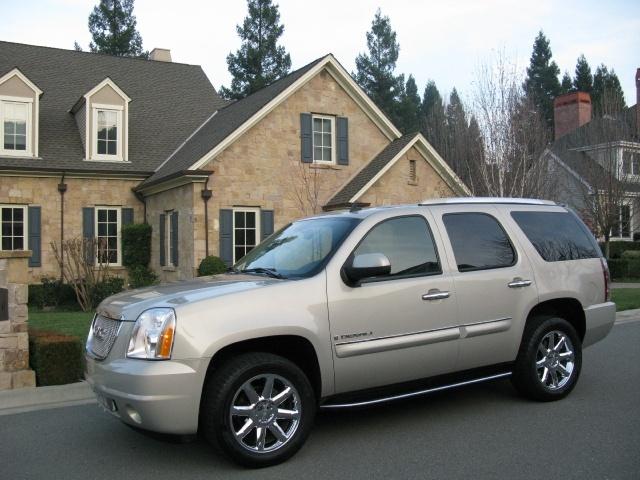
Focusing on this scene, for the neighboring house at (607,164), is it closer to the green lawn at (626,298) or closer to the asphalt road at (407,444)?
the green lawn at (626,298)

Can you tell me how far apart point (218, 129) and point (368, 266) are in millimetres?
16167

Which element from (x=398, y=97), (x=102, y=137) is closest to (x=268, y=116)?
(x=102, y=137)

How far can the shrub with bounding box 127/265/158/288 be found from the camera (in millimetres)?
19953

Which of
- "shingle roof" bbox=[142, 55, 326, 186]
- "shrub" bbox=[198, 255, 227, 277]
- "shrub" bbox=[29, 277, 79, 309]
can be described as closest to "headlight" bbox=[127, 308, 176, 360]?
"shrub" bbox=[198, 255, 227, 277]

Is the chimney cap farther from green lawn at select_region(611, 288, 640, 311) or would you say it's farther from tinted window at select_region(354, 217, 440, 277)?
tinted window at select_region(354, 217, 440, 277)

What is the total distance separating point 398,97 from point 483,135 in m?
36.8

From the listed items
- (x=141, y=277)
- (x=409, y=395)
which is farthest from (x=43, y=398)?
(x=141, y=277)

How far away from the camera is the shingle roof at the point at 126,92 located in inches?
803

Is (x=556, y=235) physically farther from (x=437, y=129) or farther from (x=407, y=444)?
(x=437, y=129)

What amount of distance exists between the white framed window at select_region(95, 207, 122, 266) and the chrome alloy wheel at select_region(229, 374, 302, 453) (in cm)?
1681

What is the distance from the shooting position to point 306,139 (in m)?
19.2

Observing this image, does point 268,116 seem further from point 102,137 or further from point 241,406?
point 241,406

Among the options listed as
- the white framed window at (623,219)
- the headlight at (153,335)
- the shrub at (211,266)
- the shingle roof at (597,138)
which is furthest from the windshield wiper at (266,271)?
the white framed window at (623,219)

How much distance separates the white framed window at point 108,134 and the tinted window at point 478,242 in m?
17.2
